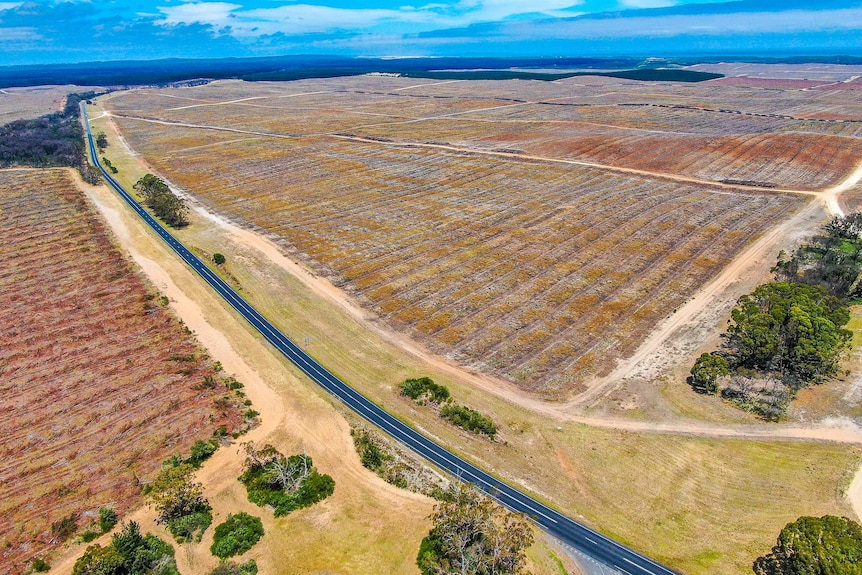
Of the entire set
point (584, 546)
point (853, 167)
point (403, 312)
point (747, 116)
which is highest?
point (747, 116)

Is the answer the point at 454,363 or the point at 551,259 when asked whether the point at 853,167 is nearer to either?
the point at 551,259

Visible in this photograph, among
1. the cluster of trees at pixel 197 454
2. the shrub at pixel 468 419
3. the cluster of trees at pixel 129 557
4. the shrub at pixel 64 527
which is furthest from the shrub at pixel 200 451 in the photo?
the shrub at pixel 468 419

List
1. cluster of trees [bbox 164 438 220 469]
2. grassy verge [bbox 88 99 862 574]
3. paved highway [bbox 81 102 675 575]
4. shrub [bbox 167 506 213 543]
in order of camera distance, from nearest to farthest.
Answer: paved highway [bbox 81 102 675 575], shrub [bbox 167 506 213 543], grassy verge [bbox 88 99 862 574], cluster of trees [bbox 164 438 220 469]

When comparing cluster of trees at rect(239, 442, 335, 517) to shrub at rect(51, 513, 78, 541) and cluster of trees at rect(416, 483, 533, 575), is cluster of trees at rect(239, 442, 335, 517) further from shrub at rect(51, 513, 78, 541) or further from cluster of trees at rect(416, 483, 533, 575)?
shrub at rect(51, 513, 78, 541)

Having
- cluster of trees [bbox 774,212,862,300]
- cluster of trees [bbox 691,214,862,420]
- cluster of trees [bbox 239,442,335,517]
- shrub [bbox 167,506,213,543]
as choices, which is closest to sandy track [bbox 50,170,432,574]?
shrub [bbox 167,506,213,543]

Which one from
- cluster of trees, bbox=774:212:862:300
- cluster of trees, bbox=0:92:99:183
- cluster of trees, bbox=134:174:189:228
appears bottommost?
cluster of trees, bbox=774:212:862:300

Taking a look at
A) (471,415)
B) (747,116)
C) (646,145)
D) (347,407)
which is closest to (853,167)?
(646,145)

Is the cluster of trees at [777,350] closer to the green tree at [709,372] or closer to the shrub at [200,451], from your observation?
the green tree at [709,372]
